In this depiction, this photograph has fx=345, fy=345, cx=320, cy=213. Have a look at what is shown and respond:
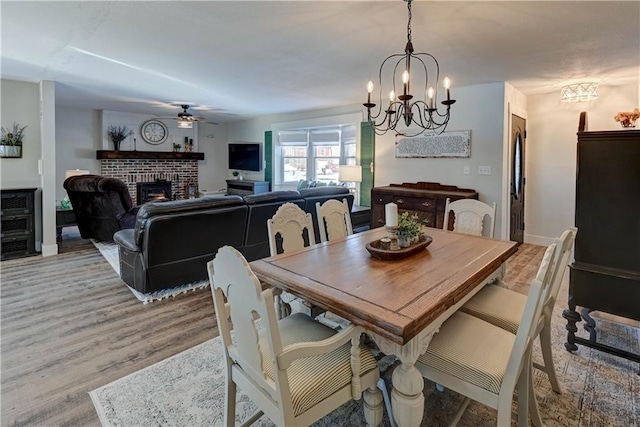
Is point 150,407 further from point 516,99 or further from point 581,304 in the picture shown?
point 516,99

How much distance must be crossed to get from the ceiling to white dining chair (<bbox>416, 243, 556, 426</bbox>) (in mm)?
2028

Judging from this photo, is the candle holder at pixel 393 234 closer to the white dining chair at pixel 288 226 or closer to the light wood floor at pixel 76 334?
the white dining chair at pixel 288 226

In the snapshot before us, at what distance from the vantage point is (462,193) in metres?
4.75

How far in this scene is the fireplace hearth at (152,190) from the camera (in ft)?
26.6

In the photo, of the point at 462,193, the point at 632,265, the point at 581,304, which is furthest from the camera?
the point at 462,193

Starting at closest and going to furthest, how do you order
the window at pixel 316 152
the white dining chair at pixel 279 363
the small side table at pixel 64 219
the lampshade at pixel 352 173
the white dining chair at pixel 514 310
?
the white dining chair at pixel 279 363
the white dining chair at pixel 514 310
the small side table at pixel 64 219
the lampshade at pixel 352 173
the window at pixel 316 152

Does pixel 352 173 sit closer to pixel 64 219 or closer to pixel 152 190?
pixel 64 219

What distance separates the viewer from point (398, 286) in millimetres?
1560

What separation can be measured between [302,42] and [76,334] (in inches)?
118

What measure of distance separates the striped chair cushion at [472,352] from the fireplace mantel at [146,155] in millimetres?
8006

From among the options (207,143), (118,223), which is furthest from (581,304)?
(207,143)

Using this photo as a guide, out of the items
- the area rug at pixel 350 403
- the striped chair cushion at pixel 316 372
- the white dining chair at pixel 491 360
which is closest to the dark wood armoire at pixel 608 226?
the area rug at pixel 350 403

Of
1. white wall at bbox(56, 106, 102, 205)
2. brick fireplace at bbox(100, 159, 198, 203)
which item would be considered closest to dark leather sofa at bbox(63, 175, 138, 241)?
white wall at bbox(56, 106, 102, 205)

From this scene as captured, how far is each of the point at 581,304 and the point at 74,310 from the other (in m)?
3.94
